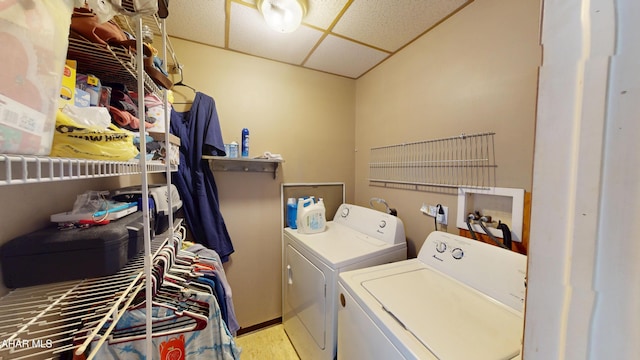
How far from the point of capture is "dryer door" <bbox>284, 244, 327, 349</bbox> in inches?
55.9

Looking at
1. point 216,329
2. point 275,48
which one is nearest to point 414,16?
point 275,48

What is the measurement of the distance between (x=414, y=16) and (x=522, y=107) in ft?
2.94

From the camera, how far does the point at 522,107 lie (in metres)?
1.12

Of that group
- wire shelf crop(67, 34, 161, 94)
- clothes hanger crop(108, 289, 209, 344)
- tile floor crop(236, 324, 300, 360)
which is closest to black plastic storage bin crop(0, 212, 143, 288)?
clothes hanger crop(108, 289, 209, 344)

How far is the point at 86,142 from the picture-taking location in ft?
1.61

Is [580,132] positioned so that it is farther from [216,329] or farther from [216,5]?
[216,5]

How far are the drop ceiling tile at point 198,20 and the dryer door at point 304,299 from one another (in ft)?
5.91

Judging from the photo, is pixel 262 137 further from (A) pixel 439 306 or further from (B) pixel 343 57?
(A) pixel 439 306

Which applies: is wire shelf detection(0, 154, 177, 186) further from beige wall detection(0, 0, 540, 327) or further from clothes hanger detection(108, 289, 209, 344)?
clothes hanger detection(108, 289, 209, 344)

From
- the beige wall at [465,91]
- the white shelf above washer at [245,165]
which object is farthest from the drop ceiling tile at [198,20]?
the beige wall at [465,91]

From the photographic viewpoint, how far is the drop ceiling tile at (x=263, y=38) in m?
1.50

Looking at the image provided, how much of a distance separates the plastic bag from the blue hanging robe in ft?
3.92

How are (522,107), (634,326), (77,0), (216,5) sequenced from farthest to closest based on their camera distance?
(216,5), (522,107), (77,0), (634,326)

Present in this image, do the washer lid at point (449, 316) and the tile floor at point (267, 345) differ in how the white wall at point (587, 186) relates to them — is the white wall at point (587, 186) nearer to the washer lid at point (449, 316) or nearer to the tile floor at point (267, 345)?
the washer lid at point (449, 316)
